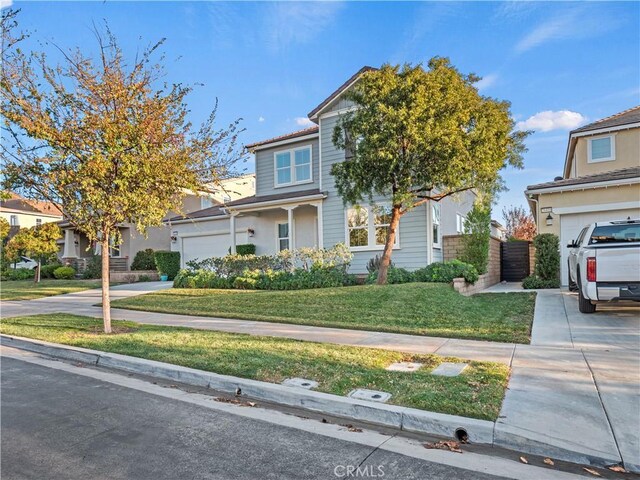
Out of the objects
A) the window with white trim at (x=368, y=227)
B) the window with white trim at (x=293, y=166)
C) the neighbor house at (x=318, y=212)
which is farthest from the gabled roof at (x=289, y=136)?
the window with white trim at (x=368, y=227)

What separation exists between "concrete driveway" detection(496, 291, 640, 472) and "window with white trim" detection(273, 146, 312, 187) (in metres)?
11.8

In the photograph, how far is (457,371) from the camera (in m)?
5.18

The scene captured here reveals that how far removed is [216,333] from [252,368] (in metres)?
2.70

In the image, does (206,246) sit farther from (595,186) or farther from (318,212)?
(595,186)

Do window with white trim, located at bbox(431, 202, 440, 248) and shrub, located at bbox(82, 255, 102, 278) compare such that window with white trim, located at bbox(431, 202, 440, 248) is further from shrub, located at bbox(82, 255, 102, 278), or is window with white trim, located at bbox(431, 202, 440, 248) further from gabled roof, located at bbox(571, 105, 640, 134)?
shrub, located at bbox(82, 255, 102, 278)

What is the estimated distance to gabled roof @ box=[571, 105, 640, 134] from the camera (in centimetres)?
1595

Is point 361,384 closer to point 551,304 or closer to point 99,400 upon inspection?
point 99,400

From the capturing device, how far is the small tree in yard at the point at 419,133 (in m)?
11.0

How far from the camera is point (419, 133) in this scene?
→ 1096 cm

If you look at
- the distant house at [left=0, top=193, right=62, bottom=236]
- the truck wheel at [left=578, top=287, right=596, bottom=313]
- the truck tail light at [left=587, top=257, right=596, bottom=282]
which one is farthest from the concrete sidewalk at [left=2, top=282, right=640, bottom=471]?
the distant house at [left=0, top=193, right=62, bottom=236]

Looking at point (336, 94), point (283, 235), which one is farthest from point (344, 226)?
point (336, 94)

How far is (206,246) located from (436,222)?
11.8 meters

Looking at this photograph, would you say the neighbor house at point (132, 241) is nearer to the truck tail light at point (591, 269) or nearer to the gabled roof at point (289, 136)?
the gabled roof at point (289, 136)

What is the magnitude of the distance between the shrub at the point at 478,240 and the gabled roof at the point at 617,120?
19.2ft
